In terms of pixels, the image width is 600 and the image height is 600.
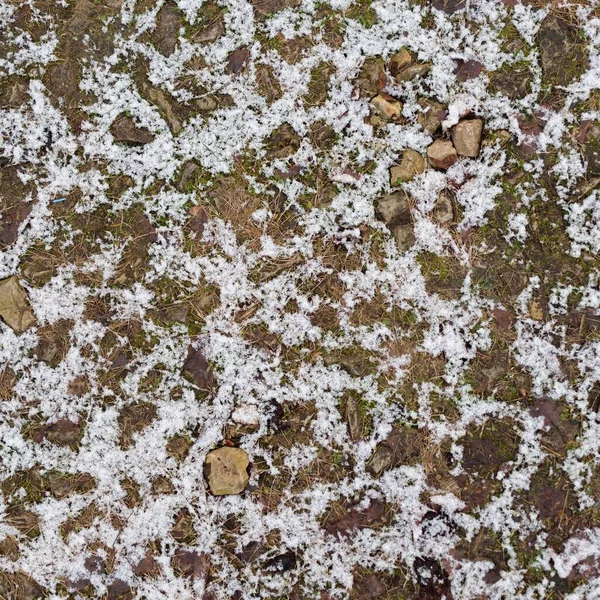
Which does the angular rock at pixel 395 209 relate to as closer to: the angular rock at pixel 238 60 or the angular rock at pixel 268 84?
the angular rock at pixel 268 84

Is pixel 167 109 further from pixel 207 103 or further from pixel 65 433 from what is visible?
pixel 65 433

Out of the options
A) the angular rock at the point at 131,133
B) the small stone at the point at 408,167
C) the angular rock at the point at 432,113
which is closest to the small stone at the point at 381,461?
the small stone at the point at 408,167

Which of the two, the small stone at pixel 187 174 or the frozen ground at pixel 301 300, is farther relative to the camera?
the small stone at pixel 187 174

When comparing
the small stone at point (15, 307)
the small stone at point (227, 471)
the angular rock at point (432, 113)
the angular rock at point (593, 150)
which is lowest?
the small stone at point (227, 471)

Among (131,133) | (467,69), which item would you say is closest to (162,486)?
(131,133)

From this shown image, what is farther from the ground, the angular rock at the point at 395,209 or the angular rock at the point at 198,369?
the angular rock at the point at 395,209
